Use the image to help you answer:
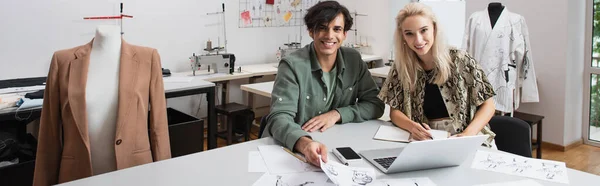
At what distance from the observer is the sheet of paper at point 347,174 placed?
1253 millimetres

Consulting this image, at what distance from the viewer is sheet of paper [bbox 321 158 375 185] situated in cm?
125

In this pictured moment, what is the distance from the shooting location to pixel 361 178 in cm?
130

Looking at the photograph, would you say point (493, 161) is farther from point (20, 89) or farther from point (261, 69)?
point (261, 69)

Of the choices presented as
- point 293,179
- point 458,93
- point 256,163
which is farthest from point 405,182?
point 458,93

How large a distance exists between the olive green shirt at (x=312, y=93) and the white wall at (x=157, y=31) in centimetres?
276

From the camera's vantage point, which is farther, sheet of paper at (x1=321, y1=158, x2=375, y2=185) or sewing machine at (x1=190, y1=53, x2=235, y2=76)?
sewing machine at (x1=190, y1=53, x2=235, y2=76)

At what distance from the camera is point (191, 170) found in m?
1.39

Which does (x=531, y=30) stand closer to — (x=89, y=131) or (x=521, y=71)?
(x=521, y=71)

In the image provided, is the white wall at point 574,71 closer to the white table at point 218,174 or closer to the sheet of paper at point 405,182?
the white table at point 218,174

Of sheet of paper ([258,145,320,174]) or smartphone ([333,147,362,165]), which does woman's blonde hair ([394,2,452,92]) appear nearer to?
smartphone ([333,147,362,165])

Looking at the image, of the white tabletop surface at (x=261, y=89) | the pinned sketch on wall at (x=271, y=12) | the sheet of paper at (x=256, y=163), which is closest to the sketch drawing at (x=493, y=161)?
the sheet of paper at (x=256, y=163)

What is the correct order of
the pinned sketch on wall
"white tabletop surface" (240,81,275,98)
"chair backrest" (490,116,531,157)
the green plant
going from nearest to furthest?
"chair backrest" (490,116,531,157)
"white tabletop surface" (240,81,275,98)
the green plant
the pinned sketch on wall

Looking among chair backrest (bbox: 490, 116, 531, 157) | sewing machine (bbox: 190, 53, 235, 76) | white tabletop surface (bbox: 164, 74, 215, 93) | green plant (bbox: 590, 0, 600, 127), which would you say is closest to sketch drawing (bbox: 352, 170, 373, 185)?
chair backrest (bbox: 490, 116, 531, 157)

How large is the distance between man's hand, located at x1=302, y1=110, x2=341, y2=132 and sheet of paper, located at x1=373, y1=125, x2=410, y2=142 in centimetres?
19
